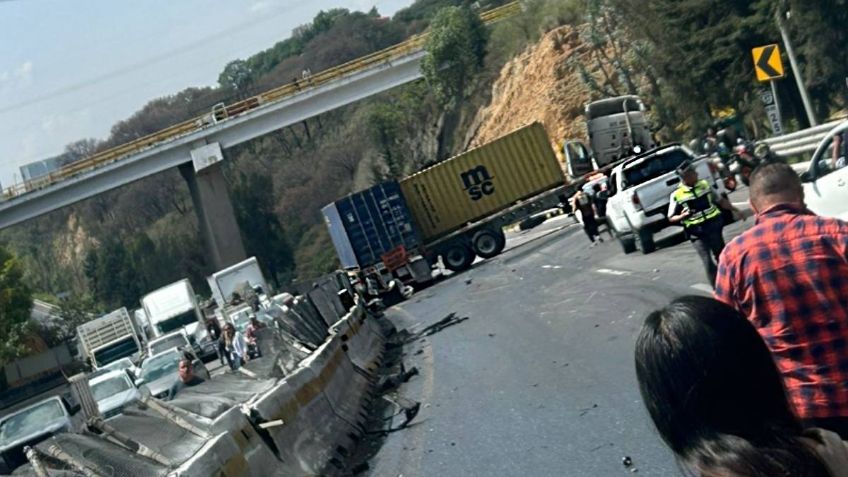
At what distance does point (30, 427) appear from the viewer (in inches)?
1099

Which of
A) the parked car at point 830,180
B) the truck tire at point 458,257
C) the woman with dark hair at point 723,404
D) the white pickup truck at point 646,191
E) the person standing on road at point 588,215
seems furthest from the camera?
the truck tire at point 458,257

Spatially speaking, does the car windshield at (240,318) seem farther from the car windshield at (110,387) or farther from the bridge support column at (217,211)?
the bridge support column at (217,211)

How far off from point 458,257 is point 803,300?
3644 cm

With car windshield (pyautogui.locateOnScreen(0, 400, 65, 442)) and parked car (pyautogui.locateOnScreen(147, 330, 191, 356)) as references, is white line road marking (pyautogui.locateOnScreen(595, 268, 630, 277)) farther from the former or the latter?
parked car (pyautogui.locateOnScreen(147, 330, 191, 356))

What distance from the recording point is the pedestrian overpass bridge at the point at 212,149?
64750mm

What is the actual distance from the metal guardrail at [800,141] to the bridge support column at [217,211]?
3953 cm

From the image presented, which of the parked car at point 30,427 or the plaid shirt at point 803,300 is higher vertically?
the plaid shirt at point 803,300

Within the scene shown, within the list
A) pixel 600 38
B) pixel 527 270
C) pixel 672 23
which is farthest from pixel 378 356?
pixel 600 38

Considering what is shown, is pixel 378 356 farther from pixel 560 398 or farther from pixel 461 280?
pixel 461 280

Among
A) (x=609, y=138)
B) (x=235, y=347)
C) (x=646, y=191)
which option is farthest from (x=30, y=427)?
(x=609, y=138)

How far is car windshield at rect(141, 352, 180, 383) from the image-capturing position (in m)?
34.3

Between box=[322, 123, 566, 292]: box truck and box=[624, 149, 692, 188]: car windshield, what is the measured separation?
48.3ft

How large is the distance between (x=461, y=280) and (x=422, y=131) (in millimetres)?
57072

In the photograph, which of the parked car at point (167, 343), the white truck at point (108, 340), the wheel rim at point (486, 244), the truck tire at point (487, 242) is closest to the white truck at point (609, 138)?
the truck tire at point (487, 242)
